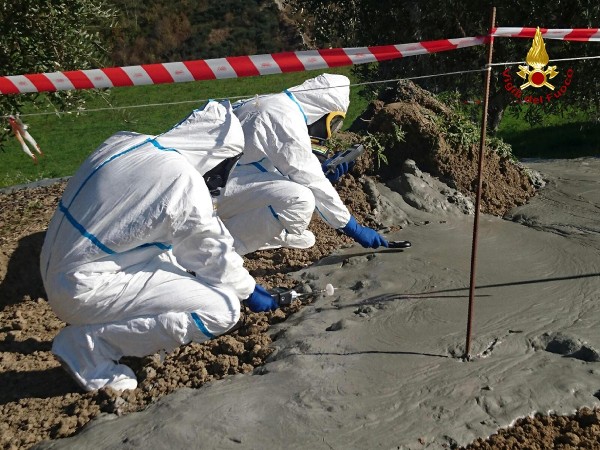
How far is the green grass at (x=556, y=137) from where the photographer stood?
11586 millimetres

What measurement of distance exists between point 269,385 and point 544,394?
4.76 feet

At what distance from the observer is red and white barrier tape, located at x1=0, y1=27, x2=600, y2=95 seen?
496 cm

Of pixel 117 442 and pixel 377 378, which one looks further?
pixel 377 378

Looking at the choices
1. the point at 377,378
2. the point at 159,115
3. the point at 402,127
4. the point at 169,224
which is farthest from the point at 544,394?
the point at 159,115

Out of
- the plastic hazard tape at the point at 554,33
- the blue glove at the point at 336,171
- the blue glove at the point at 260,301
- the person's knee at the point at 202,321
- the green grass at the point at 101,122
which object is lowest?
the green grass at the point at 101,122

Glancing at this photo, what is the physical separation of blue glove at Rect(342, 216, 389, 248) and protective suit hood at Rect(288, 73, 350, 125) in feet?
2.75

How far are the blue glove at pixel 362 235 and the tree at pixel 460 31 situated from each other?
5173 mm

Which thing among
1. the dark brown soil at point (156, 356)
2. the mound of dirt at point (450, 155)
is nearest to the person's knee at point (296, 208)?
the dark brown soil at point (156, 356)

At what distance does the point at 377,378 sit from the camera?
425 centimetres

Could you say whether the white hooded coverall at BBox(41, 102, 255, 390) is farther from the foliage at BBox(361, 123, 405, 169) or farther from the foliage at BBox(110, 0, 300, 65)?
the foliage at BBox(110, 0, 300, 65)

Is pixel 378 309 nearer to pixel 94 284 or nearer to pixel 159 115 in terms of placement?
pixel 94 284

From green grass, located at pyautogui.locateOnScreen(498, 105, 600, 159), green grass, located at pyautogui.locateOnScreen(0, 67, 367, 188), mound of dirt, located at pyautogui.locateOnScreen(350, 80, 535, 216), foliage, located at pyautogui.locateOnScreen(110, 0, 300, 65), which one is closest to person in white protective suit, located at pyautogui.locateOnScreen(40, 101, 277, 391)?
mound of dirt, located at pyautogui.locateOnScreen(350, 80, 535, 216)

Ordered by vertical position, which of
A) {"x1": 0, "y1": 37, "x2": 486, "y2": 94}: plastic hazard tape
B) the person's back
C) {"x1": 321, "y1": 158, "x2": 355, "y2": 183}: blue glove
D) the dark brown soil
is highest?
{"x1": 0, "y1": 37, "x2": 486, "y2": 94}: plastic hazard tape

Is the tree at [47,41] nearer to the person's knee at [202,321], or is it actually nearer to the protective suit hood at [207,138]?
the protective suit hood at [207,138]
